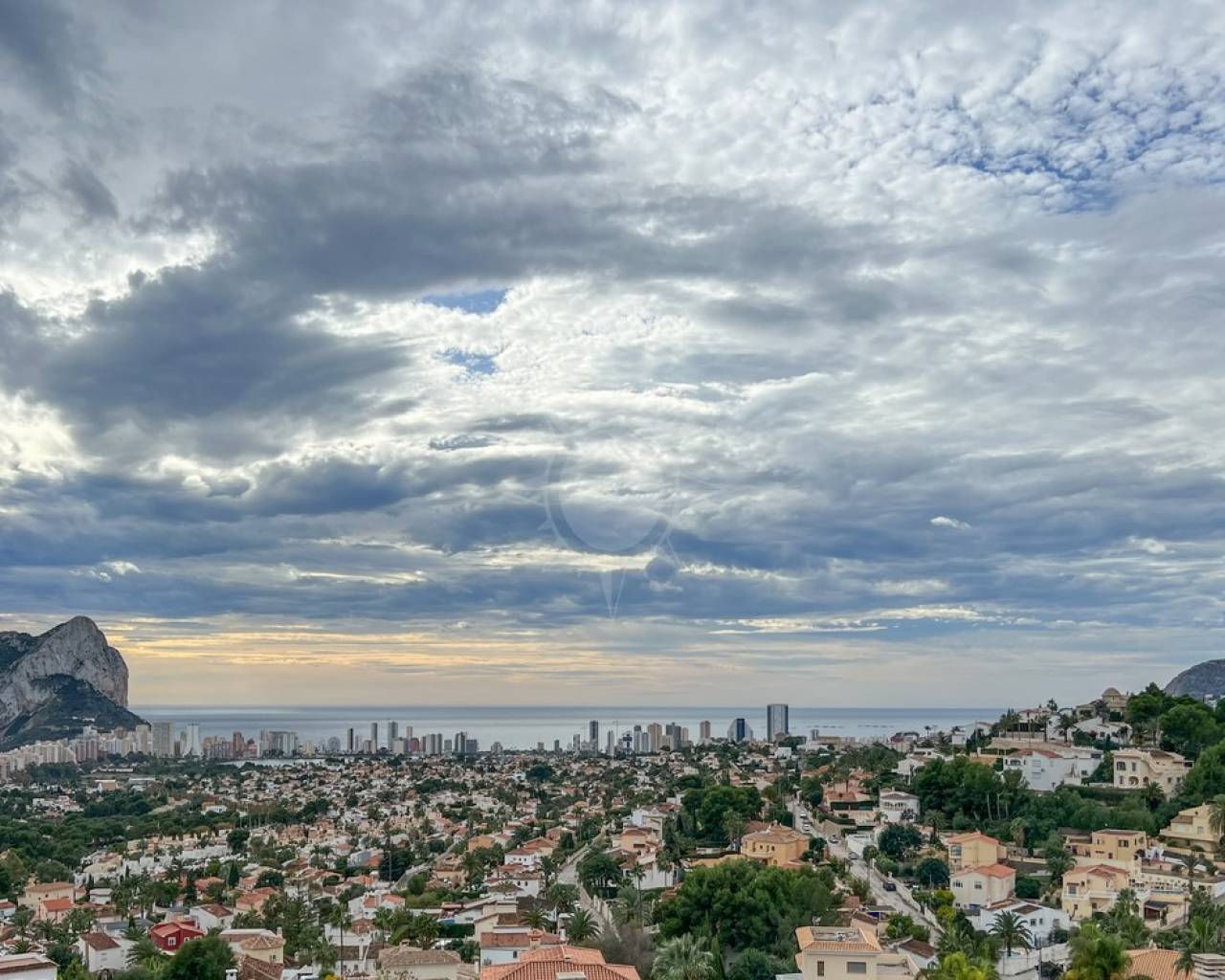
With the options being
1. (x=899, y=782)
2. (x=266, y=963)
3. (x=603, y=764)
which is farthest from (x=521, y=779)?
(x=266, y=963)

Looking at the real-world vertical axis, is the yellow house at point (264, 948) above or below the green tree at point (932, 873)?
below

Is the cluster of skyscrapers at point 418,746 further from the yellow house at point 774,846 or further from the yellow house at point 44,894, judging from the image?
the yellow house at point 774,846

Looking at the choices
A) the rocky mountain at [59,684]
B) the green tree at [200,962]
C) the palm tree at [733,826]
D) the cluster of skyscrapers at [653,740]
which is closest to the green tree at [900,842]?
the palm tree at [733,826]

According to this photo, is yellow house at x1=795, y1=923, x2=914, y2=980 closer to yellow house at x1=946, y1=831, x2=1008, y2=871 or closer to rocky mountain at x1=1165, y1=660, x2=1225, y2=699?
yellow house at x1=946, y1=831, x2=1008, y2=871

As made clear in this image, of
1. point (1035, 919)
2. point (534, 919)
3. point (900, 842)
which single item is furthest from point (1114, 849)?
point (534, 919)

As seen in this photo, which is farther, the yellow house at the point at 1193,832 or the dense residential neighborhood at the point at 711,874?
the yellow house at the point at 1193,832

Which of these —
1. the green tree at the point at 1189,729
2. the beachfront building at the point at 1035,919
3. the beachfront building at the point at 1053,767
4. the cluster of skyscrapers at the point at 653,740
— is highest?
the green tree at the point at 1189,729

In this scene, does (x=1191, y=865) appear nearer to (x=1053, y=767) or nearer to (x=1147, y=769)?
(x=1147, y=769)
